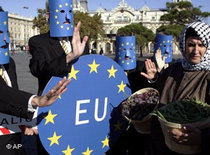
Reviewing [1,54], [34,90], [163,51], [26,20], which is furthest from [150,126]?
[26,20]

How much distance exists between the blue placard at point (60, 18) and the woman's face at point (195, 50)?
3.48 ft

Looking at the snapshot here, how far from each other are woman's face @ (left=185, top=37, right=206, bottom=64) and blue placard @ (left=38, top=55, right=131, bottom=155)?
801 mm

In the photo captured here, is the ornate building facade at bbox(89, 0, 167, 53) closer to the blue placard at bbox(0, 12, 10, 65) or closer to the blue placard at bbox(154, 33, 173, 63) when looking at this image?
the blue placard at bbox(154, 33, 173, 63)

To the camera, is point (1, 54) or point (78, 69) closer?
point (1, 54)

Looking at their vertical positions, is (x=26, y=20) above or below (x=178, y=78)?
above

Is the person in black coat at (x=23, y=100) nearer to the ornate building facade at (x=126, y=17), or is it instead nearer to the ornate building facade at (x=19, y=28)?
the ornate building facade at (x=126, y=17)

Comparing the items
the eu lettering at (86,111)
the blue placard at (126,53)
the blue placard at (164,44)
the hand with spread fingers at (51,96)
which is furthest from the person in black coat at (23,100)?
the blue placard at (164,44)

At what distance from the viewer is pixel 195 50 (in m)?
2.08

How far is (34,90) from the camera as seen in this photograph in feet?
31.8

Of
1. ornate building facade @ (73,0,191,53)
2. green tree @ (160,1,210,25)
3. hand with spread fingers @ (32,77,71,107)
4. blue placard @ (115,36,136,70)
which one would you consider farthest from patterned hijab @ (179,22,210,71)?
ornate building facade @ (73,0,191,53)

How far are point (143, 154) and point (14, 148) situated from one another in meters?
2.17

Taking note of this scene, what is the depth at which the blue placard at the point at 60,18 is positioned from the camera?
2.45 metres

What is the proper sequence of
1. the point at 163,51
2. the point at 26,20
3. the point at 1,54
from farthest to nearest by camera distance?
the point at 26,20 → the point at 163,51 → the point at 1,54

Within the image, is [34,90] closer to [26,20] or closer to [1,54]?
[1,54]
